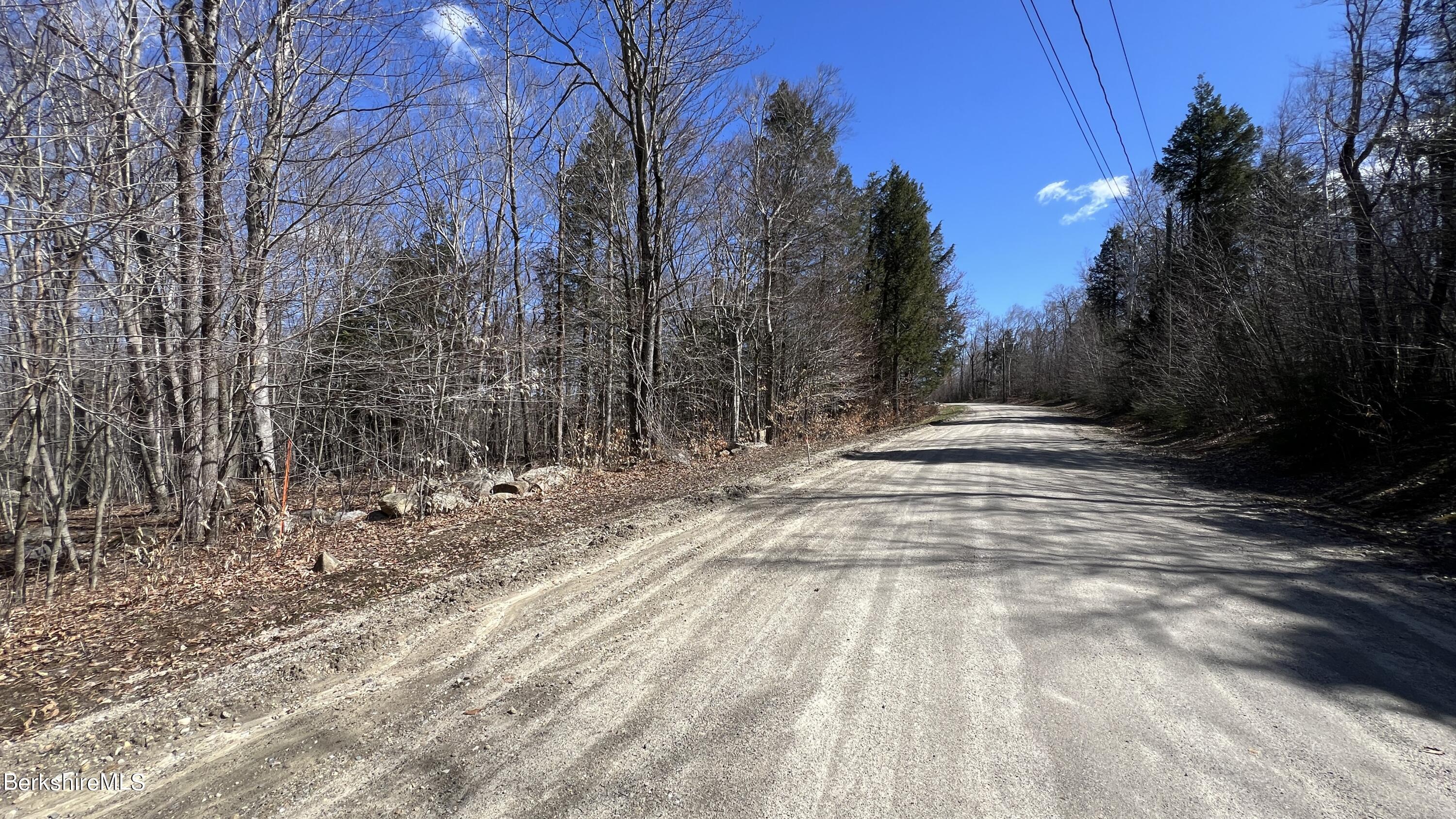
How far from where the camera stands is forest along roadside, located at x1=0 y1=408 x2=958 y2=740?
355 centimetres

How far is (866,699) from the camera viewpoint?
10.2 feet

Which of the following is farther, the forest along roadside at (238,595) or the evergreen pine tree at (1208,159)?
the evergreen pine tree at (1208,159)

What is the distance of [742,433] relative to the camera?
18969mm

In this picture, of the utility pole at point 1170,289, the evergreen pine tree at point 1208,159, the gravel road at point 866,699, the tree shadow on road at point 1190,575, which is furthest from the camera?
the evergreen pine tree at point 1208,159

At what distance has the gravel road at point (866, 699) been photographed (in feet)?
7.93

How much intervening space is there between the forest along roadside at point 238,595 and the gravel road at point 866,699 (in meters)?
0.50

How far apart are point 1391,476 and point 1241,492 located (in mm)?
1587

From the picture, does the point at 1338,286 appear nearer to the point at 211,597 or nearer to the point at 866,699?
the point at 866,699

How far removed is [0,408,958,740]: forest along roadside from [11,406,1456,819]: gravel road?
0.50 metres

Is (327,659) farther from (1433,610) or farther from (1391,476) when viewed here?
(1391,476)

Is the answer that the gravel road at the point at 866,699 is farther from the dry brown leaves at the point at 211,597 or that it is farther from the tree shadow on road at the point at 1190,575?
the dry brown leaves at the point at 211,597

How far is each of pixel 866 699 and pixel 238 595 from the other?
18.1ft

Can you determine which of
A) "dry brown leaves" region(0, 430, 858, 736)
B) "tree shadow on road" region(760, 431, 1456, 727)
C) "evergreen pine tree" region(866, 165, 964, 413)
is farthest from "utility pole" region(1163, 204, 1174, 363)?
"dry brown leaves" region(0, 430, 858, 736)

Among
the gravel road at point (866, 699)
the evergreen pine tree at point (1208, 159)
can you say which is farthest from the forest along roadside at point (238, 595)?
the evergreen pine tree at point (1208, 159)
